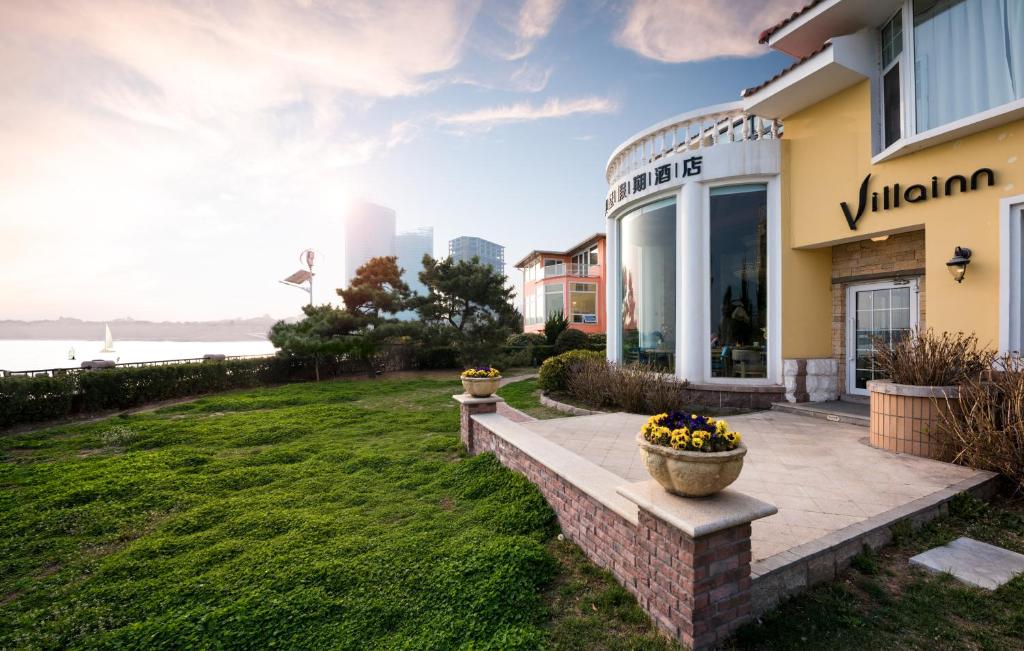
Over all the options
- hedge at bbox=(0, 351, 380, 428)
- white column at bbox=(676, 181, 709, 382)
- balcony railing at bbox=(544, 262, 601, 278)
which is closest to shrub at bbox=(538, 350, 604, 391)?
white column at bbox=(676, 181, 709, 382)

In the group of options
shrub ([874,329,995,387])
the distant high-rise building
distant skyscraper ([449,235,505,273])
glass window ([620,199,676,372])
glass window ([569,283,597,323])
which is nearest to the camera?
shrub ([874,329,995,387])

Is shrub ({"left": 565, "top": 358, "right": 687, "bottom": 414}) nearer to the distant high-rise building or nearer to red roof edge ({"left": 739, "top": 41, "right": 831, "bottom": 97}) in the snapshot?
red roof edge ({"left": 739, "top": 41, "right": 831, "bottom": 97})

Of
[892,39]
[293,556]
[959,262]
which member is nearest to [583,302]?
[892,39]

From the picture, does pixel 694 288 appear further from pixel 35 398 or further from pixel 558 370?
pixel 35 398

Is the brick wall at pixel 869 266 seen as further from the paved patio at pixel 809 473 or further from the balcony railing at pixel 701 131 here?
the balcony railing at pixel 701 131

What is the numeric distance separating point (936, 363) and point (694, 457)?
14.7ft

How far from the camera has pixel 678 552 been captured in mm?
2086

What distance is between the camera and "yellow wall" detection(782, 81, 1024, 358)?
5.03m

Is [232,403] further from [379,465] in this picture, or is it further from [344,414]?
[379,465]

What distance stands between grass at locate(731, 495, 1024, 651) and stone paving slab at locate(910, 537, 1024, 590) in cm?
7

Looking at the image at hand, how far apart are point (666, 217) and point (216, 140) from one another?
9.62 meters

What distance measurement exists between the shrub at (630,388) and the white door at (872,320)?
2975 millimetres

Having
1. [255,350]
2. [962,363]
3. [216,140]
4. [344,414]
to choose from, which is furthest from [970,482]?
[255,350]

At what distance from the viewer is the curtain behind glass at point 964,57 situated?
475cm
